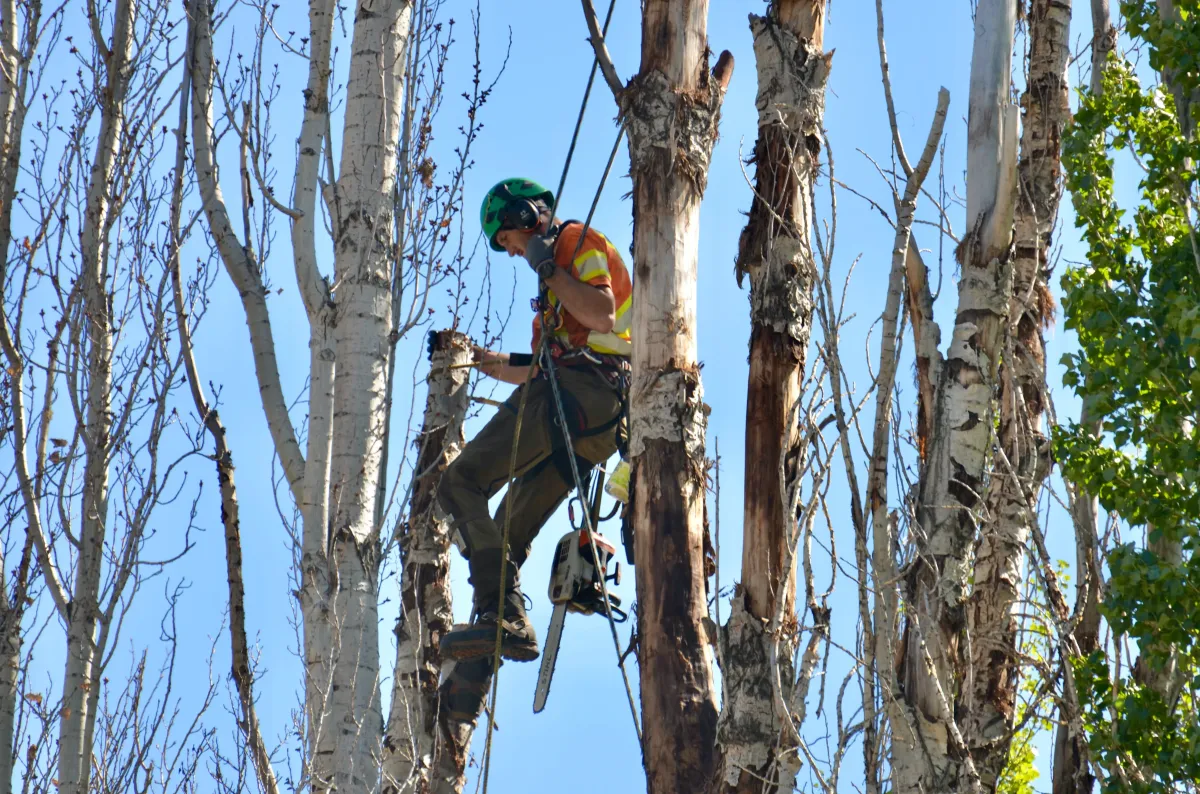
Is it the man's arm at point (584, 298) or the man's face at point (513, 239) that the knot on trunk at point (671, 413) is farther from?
the man's face at point (513, 239)

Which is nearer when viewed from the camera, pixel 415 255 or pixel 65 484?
pixel 415 255

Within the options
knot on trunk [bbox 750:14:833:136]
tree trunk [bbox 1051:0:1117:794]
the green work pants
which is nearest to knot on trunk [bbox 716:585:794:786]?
tree trunk [bbox 1051:0:1117:794]

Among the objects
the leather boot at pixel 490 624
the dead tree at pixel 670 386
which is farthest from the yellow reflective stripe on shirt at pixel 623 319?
the leather boot at pixel 490 624

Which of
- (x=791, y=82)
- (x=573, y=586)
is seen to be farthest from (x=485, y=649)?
(x=791, y=82)

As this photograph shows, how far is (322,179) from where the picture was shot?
6891mm

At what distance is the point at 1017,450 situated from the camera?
671cm

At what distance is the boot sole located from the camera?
6.29 metres

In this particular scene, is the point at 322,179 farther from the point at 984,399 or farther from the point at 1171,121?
the point at 1171,121

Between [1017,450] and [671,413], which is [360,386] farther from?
[1017,450]

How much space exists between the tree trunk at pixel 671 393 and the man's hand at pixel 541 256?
677 millimetres

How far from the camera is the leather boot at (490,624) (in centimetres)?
629

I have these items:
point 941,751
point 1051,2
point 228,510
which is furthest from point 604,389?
point 1051,2

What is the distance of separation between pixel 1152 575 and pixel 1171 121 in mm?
1719

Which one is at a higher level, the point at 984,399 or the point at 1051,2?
the point at 1051,2
